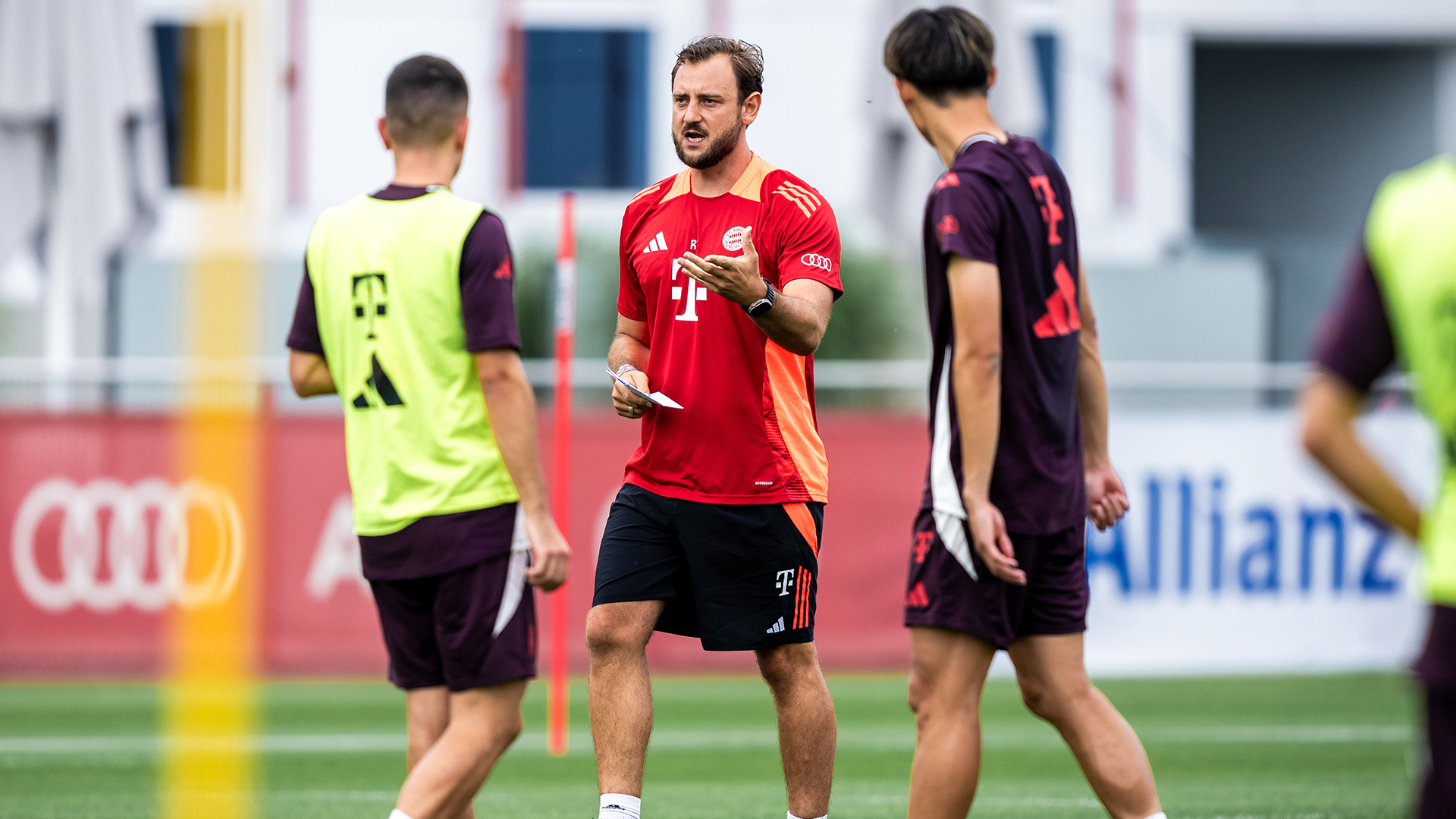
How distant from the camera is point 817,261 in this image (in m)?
4.00

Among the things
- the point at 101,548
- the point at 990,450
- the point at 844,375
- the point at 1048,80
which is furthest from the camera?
the point at 1048,80

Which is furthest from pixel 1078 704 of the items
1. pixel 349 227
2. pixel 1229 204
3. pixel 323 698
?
pixel 1229 204

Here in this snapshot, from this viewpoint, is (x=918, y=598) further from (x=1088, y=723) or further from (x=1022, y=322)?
(x=1022, y=322)

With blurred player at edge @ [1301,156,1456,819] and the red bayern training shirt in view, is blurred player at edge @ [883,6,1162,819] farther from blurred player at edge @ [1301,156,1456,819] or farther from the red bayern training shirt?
blurred player at edge @ [1301,156,1456,819]

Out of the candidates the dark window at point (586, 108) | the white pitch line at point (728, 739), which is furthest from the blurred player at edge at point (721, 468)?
the dark window at point (586, 108)

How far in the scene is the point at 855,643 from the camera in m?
10.4

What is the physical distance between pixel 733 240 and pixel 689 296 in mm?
182

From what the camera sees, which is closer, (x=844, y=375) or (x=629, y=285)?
(x=629, y=285)

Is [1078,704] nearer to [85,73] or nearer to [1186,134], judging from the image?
[85,73]

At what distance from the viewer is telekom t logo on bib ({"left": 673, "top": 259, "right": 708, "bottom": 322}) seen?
13.2 ft

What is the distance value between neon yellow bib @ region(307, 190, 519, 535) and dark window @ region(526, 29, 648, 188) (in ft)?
46.0

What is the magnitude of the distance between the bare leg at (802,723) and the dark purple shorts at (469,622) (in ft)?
2.08

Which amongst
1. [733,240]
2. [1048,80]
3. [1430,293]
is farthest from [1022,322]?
[1048,80]

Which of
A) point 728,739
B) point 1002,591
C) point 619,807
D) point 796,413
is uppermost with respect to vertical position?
point 796,413
